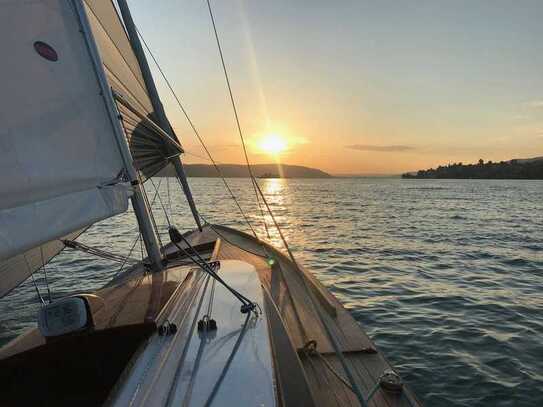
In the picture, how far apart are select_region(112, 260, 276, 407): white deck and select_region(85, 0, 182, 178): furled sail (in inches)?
102

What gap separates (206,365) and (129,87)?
188 inches

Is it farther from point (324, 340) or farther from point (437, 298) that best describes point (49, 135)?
point (437, 298)

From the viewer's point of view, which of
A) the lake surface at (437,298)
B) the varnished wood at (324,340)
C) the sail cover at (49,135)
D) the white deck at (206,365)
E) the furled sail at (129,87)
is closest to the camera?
the sail cover at (49,135)

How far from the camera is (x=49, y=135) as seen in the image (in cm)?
276

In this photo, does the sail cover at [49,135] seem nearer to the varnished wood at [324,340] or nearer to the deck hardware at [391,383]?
the varnished wood at [324,340]

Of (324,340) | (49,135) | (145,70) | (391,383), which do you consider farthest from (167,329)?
(145,70)

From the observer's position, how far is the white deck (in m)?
2.54

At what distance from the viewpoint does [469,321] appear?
335 inches

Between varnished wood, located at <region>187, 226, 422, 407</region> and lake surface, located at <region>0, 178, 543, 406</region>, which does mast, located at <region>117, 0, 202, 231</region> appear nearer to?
varnished wood, located at <region>187, 226, 422, 407</region>

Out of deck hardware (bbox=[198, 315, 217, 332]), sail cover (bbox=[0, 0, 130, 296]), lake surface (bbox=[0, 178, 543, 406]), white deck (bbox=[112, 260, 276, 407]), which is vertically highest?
sail cover (bbox=[0, 0, 130, 296])

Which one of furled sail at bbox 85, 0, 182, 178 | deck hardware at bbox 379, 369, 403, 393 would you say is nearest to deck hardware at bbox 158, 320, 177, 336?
deck hardware at bbox 379, 369, 403, 393

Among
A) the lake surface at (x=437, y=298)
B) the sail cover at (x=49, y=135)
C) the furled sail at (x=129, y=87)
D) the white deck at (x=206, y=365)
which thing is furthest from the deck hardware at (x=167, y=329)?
the lake surface at (x=437, y=298)

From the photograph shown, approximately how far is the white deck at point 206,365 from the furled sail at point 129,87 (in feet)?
8.51

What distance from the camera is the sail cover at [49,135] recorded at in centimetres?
233
